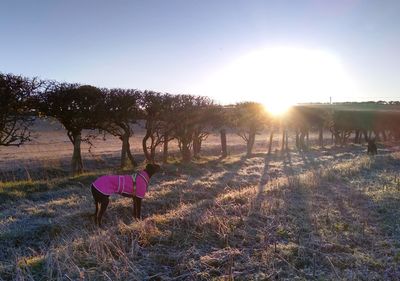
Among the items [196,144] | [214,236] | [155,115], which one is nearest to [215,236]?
[214,236]

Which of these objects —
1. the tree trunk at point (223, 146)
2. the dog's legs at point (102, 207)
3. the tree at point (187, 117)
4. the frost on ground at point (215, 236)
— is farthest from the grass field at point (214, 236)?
the tree trunk at point (223, 146)

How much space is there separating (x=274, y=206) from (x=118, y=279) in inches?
208

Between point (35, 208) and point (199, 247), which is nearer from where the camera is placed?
point (199, 247)

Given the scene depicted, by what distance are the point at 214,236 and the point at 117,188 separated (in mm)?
2842

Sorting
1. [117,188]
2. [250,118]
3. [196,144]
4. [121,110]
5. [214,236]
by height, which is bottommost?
[214,236]

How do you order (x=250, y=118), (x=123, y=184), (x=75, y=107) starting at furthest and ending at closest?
1. (x=250, y=118)
2. (x=75, y=107)
3. (x=123, y=184)

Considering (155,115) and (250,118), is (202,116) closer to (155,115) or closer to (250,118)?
(155,115)

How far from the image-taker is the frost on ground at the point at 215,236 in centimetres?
595

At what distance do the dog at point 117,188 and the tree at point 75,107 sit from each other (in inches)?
383

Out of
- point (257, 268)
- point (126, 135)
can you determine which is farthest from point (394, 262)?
point (126, 135)

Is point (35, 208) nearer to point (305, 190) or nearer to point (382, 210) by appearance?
point (305, 190)

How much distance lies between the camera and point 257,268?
6109 millimetres

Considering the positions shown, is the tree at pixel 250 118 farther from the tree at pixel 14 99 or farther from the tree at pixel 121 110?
the tree at pixel 14 99

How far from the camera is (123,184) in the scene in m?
9.45
